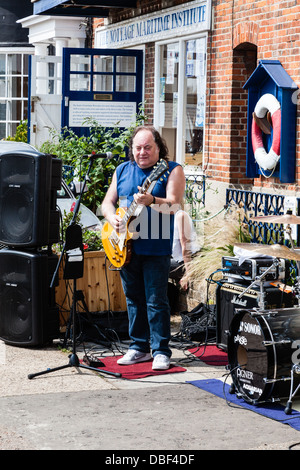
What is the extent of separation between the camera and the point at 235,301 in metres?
7.09

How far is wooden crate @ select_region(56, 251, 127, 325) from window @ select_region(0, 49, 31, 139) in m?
12.3

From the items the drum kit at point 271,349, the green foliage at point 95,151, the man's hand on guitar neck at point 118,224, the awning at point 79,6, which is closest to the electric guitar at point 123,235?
the man's hand on guitar neck at point 118,224

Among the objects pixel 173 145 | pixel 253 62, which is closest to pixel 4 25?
pixel 173 145

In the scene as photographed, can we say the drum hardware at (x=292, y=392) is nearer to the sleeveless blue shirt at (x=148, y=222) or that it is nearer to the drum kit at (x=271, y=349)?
the drum kit at (x=271, y=349)

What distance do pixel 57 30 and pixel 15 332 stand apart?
10.1 metres

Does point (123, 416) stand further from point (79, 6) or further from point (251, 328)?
point (79, 6)

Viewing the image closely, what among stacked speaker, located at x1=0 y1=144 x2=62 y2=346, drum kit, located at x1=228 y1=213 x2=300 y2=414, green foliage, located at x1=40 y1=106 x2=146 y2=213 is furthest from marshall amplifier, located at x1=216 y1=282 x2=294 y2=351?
green foliage, located at x1=40 y1=106 x2=146 y2=213

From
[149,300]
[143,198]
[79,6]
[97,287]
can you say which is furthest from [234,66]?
[79,6]

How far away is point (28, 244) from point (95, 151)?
427 centimetres

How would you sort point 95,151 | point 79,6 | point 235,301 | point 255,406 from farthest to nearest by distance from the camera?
1. point 79,6
2. point 95,151
3. point 235,301
4. point 255,406

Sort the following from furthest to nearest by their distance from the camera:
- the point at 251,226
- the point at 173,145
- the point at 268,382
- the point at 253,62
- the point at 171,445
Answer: the point at 173,145 → the point at 253,62 → the point at 251,226 → the point at 268,382 → the point at 171,445

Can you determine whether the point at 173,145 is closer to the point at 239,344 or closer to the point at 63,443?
the point at 239,344
